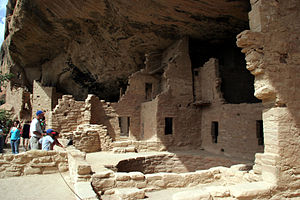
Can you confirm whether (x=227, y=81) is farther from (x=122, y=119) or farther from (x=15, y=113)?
(x=15, y=113)

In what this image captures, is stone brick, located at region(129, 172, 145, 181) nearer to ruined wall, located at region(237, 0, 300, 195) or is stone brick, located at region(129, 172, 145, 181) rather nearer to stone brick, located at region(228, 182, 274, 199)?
stone brick, located at region(228, 182, 274, 199)

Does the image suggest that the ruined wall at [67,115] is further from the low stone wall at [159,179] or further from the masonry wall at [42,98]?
the low stone wall at [159,179]

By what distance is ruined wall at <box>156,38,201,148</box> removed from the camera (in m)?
10.9

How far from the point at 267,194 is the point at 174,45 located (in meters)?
9.44

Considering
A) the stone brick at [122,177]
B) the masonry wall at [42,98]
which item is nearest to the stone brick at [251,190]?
the stone brick at [122,177]

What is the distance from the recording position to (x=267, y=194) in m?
4.36

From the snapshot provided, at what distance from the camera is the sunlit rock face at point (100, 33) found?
938 centimetres

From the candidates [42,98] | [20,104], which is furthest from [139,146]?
[20,104]

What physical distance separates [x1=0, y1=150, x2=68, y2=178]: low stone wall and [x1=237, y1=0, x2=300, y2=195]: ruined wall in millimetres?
4737

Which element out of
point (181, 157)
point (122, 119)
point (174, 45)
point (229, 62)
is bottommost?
point (181, 157)

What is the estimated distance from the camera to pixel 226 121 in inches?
377

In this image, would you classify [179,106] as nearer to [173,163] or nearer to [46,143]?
[173,163]

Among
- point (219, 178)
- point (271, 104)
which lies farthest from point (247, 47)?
point (219, 178)

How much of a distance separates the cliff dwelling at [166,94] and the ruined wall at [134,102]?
0.06 m
